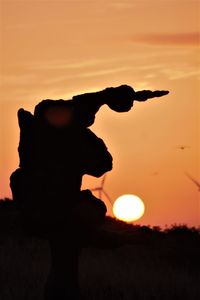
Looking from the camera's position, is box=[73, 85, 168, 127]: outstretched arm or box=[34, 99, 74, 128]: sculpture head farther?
box=[73, 85, 168, 127]: outstretched arm

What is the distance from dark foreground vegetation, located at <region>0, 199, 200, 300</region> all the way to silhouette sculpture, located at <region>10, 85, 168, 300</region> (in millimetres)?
1841

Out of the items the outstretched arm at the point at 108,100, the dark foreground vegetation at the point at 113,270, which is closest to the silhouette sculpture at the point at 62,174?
the outstretched arm at the point at 108,100

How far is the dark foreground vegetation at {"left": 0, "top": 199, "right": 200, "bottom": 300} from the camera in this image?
25766 millimetres

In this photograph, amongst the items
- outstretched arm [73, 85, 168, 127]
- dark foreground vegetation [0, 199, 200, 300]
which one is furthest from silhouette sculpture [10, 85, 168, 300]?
dark foreground vegetation [0, 199, 200, 300]

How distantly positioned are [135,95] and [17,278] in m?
9.35

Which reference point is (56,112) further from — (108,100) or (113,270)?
(113,270)

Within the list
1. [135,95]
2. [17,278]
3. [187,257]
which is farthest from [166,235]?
[135,95]

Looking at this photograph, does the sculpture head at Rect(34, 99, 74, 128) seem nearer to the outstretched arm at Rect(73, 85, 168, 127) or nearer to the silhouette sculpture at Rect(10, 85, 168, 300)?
the silhouette sculpture at Rect(10, 85, 168, 300)

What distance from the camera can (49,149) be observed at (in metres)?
21.7

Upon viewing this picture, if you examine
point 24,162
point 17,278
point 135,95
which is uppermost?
point 135,95

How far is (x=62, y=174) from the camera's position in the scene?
21.6 meters

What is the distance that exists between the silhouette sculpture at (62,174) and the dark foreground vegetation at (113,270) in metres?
1.84

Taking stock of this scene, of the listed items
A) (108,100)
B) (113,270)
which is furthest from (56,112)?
(113,270)

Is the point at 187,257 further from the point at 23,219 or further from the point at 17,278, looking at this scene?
the point at 23,219
